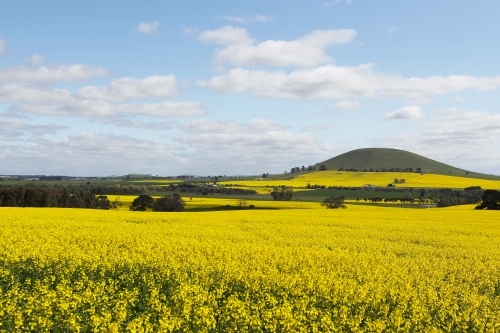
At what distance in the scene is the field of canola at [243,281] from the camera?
310 inches

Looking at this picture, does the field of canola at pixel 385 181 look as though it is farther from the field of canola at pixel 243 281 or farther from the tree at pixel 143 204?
the field of canola at pixel 243 281

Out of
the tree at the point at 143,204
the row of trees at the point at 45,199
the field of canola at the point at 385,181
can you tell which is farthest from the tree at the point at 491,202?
the field of canola at the point at 385,181

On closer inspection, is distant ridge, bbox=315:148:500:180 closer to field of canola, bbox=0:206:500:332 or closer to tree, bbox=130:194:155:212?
tree, bbox=130:194:155:212

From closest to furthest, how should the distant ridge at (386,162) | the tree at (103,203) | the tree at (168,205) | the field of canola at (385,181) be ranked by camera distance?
the tree at (168,205)
the tree at (103,203)
the field of canola at (385,181)
the distant ridge at (386,162)

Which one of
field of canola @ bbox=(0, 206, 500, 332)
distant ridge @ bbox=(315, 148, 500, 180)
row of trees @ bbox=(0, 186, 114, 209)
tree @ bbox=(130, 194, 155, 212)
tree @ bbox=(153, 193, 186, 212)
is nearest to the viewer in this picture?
field of canola @ bbox=(0, 206, 500, 332)

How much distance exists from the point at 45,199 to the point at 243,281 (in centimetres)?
5784

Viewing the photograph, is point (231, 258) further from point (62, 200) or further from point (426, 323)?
point (62, 200)

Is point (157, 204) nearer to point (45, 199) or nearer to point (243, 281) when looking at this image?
point (45, 199)

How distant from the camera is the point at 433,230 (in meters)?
27.1

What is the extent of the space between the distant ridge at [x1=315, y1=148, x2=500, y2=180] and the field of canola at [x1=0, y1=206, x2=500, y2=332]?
149252 mm

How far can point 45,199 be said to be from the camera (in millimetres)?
62156

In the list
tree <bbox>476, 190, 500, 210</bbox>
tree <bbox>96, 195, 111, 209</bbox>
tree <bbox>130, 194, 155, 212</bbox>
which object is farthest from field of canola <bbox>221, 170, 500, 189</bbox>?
tree <bbox>96, 195, 111, 209</bbox>

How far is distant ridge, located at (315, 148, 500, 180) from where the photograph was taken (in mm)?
169375

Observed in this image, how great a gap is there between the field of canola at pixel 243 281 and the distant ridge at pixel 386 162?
490 ft
